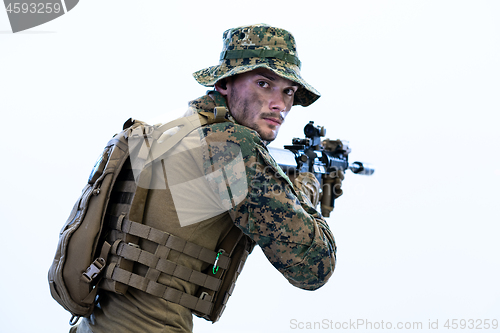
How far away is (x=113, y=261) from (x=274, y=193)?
0.53 metres

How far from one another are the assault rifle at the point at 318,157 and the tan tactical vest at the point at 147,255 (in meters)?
0.74

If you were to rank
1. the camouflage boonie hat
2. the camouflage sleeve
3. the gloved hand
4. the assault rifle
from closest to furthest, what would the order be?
1. the camouflage sleeve
2. the camouflage boonie hat
3. the gloved hand
4. the assault rifle

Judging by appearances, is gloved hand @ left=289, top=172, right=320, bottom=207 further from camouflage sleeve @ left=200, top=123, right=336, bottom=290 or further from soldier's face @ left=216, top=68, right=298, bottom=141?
camouflage sleeve @ left=200, top=123, right=336, bottom=290

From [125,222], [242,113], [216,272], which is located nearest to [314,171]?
[242,113]

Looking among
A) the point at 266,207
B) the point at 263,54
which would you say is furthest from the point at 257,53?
the point at 266,207

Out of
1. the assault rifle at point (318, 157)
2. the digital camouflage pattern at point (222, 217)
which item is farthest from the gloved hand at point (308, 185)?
the digital camouflage pattern at point (222, 217)

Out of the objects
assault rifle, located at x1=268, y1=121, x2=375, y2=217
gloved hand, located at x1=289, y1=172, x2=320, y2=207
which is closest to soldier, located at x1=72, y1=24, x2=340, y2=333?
gloved hand, located at x1=289, y1=172, x2=320, y2=207

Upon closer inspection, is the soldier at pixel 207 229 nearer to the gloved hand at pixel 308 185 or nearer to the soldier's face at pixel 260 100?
the soldier's face at pixel 260 100

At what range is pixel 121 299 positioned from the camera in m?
1.34

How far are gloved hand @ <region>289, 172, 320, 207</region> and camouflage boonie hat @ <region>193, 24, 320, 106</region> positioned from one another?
545 millimetres

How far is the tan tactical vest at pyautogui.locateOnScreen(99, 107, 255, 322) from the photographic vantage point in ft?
4.26

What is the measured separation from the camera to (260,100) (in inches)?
60.1

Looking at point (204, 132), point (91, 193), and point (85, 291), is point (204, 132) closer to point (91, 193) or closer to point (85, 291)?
point (91, 193)

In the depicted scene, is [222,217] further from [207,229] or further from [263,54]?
[263,54]
